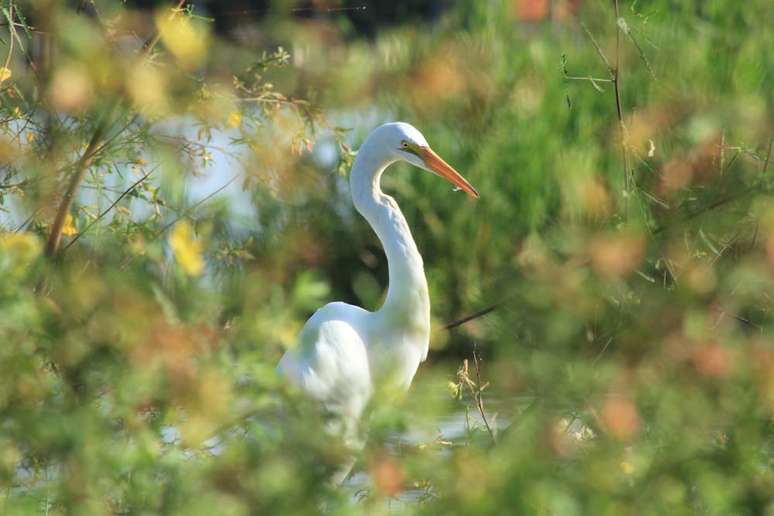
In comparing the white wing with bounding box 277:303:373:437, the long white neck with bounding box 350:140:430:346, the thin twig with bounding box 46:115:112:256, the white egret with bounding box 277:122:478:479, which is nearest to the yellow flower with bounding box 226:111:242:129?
the thin twig with bounding box 46:115:112:256

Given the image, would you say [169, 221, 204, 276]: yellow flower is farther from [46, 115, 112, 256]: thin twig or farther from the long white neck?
the long white neck

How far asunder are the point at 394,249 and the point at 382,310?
18cm

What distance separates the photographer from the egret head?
4074 millimetres

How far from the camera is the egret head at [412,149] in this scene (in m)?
4.07

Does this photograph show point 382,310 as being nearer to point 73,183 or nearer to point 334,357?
point 334,357

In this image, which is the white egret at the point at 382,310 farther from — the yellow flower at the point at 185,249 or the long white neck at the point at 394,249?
the yellow flower at the point at 185,249

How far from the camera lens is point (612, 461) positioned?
1.32m

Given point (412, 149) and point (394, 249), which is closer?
point (394, 249)

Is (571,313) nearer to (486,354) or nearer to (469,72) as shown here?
(469,72)

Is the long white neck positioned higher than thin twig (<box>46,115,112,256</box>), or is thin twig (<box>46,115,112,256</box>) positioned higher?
thin twig (<box>46,115,112,256</box>)

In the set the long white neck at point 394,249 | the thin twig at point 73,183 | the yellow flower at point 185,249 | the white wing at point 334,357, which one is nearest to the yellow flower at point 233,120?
the thin twig at point 73,183

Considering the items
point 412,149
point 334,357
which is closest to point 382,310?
point 334,357

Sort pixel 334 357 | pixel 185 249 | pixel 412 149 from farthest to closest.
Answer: pixel 412 149
pixel 334 357
pixel 185 249

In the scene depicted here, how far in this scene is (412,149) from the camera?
414cm
